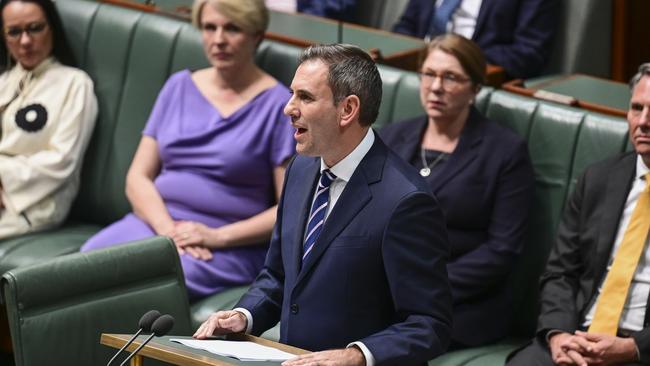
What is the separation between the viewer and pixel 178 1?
15.2 ft

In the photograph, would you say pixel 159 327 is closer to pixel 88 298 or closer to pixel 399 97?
pixel 88 298

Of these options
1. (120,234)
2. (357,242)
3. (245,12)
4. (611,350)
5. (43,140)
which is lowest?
(120,234)

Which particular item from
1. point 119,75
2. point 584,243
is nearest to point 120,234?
point 119,75

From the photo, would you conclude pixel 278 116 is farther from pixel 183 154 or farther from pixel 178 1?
pixel 178 1

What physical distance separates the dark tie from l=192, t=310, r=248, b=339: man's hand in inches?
92.6

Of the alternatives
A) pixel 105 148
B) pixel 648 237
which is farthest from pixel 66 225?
pixel 648 237

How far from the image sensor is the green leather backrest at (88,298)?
2.93m

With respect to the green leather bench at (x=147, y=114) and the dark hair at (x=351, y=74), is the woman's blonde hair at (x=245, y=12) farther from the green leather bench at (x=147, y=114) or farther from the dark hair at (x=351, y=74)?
the dark hair at (x=351, y=74)

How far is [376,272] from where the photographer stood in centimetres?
247

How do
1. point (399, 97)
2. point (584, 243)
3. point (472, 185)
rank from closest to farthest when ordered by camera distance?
point (584, 243) → point (472, 185) → point (399, 97)

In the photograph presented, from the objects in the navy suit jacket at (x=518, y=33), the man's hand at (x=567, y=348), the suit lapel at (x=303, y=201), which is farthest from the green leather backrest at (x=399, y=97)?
the suit lapel at (x=303, y=201)

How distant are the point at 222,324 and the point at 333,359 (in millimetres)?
306

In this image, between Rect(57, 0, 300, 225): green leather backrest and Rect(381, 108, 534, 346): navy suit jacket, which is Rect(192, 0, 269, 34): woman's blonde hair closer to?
Rect(57, 0, 300, 225): green leather backrest

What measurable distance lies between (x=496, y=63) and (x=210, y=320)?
2.16 m
